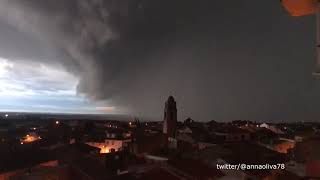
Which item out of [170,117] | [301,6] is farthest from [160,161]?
[301,6]

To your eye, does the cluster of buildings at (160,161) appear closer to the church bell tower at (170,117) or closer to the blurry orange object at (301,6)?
the church bell tower at (170,117)

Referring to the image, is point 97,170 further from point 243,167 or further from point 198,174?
point 243,167

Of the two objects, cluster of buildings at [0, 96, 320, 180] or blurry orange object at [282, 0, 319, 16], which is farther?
cluster of buildings at [0, 96, 320, 180]

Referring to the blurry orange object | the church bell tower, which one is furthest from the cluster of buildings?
the blurry orange object

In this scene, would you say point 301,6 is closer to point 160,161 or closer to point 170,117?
point 160,161

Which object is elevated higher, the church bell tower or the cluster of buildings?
the church bell tower

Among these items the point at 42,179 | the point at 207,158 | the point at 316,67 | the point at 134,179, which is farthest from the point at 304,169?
the point at 316,67

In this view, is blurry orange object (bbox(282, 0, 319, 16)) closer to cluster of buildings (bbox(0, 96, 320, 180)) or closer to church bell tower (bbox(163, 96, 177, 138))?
cluster of buildings (bbox(0, 96, 320, 180))

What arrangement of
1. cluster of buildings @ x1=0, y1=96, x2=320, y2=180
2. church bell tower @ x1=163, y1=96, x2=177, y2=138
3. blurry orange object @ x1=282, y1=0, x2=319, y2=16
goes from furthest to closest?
church bell tower @ x1=163, y1=96, x2=177, y2=138, cluster of buildings @ x1=0, y1=96, x2=320, y2=180, blurry orange object @ x1=282, y1=0, x2=319, y2=16

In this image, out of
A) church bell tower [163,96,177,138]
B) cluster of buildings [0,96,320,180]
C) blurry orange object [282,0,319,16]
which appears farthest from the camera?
church bell tower [163,96,177,138]
